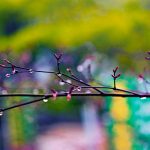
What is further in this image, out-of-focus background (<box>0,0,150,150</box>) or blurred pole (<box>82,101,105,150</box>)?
blurred pole (<box>82,101,105,150</box>)

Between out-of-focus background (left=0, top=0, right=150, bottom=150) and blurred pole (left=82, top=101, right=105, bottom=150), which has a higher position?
out-of-focus background (left=0, top=0, right=150, bottom=150)

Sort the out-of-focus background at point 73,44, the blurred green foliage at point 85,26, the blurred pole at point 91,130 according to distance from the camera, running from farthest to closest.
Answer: the blurred green foliage at point 85,26 < the blurred pole at point 91,130 < the out-of-focus background at point 73,44

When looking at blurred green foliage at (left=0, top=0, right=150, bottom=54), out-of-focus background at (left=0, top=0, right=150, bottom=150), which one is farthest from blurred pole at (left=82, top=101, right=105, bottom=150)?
blurred green foliage at (left=0, top=0, right=150, bottom=54)

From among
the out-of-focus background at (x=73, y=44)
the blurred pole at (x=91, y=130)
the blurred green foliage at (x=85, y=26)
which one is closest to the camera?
the out-of-focus background at (x=73, y=44)

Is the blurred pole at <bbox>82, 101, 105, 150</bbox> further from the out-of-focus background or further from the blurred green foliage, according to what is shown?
the blurred green foliage

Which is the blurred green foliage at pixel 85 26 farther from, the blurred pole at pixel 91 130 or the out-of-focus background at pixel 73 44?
the blurred pole at pixel 91 130

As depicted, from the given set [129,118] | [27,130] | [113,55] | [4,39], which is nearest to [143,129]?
[129,118]

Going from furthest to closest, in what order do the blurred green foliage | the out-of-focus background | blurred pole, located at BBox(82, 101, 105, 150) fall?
the blurred green foliage, blurred pole, located at BBox(82, 101, 105, 150), the out-of-focus background

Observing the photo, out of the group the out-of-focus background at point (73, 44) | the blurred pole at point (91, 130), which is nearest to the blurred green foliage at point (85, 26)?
the out-of-focus background at point (73, 44)

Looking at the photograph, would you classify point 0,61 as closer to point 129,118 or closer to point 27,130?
point 129,118
